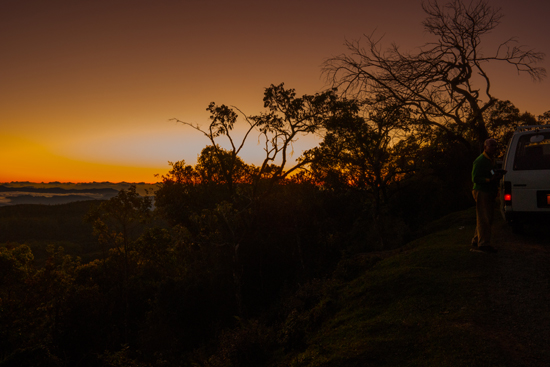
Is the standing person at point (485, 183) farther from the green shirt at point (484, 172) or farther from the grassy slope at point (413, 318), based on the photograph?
the grassy slope at point (413, 318)

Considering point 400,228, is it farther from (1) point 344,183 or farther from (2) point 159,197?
(2) point 159,197

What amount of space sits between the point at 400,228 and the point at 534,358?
1539 cm

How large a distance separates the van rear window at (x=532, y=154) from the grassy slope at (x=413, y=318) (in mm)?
2278

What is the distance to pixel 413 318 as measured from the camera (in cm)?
569

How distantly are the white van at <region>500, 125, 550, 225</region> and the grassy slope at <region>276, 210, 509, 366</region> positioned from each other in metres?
1.39

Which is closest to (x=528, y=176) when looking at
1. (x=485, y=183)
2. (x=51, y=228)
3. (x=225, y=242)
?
(x=485, y=183)

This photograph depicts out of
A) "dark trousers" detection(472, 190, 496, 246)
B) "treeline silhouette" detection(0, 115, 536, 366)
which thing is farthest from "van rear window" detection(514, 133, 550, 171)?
"treeline silhouette" detection(0, 115, 536, 366)

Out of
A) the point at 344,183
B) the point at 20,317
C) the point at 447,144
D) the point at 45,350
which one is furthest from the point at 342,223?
the point at 20,317

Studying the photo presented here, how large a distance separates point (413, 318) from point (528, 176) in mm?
4681

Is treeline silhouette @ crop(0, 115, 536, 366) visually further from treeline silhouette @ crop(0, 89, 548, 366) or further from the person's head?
the person's head

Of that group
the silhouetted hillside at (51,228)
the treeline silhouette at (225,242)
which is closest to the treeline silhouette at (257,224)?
the treeline silhouette at (225,242)

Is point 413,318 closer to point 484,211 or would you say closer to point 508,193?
point 484,211

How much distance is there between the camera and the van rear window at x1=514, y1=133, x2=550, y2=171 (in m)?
7.91

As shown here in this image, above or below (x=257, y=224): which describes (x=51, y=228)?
below
